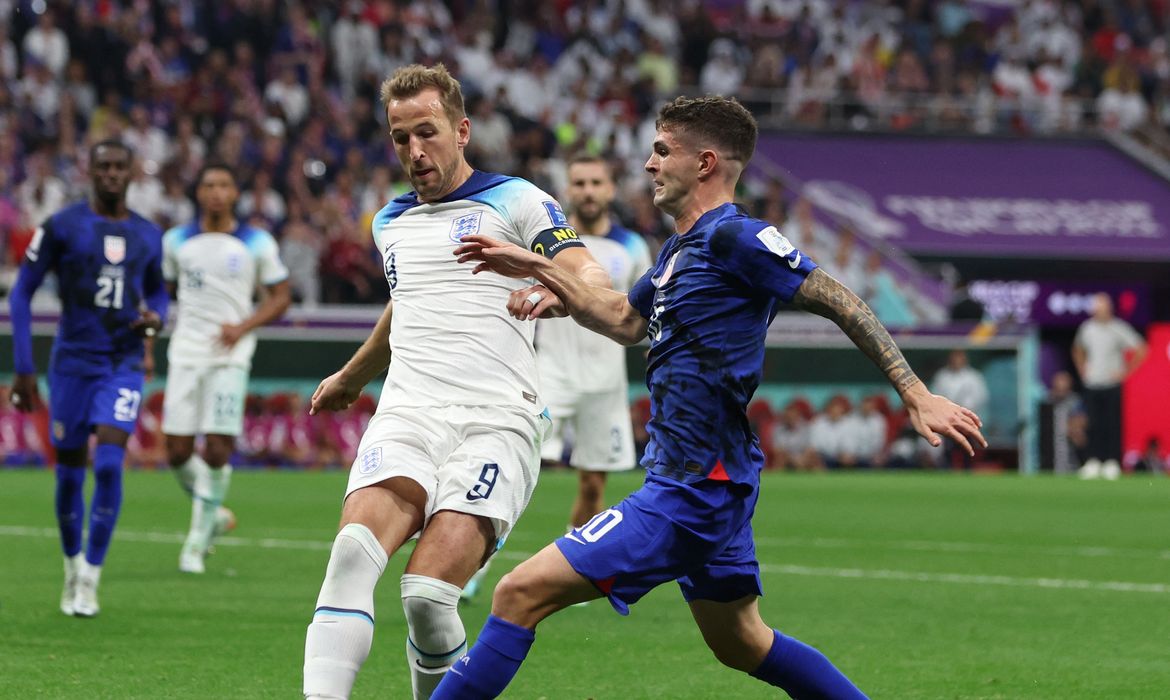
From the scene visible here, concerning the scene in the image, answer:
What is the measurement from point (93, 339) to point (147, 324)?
1.03ft

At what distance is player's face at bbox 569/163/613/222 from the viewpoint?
11.0 metres

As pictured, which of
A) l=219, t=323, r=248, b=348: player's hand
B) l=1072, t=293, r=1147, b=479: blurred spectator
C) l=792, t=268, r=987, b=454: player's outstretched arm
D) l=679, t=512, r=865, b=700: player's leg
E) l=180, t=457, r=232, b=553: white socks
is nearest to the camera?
l=792, t=268, r=987, b=454: player's outstretched arm

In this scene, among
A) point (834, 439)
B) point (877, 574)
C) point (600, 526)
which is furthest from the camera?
point (834, 439)

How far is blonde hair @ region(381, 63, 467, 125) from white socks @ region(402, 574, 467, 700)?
1.62m

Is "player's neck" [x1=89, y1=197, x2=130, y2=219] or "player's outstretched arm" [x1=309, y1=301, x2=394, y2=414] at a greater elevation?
"player's neck" [x1=89, y1=197, x2=130, y2=219]

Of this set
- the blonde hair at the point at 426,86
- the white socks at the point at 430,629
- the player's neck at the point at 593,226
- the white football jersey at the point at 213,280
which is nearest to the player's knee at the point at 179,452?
the white football jersey at the point at 213,280

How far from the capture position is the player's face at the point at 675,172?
559cm

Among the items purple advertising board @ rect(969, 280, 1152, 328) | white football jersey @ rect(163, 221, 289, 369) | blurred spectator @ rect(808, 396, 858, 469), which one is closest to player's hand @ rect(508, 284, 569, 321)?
white football jersey @ rect(163, 221, 289, 369)

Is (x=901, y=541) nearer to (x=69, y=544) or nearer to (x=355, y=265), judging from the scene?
(x=69, y=544)

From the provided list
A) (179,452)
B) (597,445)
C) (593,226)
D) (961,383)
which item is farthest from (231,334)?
(961,383)

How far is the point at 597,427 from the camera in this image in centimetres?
1122

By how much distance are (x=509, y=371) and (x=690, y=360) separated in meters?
0.87

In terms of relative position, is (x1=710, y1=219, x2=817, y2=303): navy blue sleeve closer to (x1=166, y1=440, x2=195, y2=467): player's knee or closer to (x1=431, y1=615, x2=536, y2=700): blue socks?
(x1=431, y1=615, x2=536, y2=700): blue socks

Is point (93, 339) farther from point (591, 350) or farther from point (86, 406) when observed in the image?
point (591, 350)
